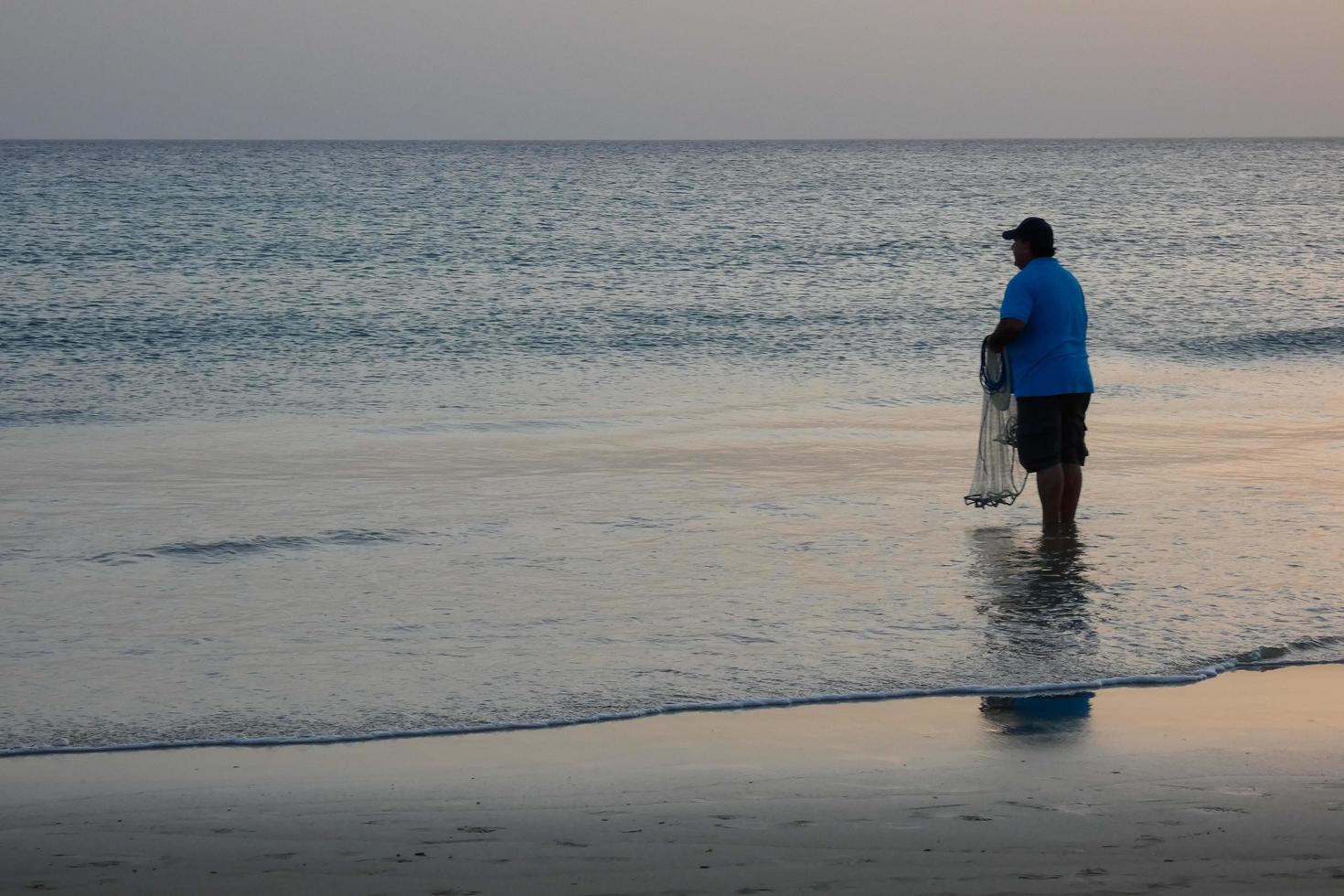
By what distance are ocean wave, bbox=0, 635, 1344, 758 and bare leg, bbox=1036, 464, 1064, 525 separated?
6.72 ft

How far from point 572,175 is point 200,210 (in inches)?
1321

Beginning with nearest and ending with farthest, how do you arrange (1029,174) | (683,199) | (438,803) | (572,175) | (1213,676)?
1. (438,803)
2. (1213,676)
3. (683,199)
4. (572,175)
5. (1029,174)

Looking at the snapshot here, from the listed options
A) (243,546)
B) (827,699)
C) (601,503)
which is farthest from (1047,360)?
(243,546)

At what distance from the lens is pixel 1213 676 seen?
5094 millimetres

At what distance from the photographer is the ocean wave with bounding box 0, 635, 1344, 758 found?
14.5 feet

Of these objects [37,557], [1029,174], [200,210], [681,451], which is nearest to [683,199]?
[200,210]

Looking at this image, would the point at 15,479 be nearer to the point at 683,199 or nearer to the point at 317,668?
the point at 317,668

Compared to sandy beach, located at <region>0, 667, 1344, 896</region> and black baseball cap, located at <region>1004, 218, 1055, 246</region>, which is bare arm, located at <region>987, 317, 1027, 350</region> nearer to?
black baseball cap, located at <region>1004, 218, 1055, 246</region>

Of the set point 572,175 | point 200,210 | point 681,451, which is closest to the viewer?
point 681,451

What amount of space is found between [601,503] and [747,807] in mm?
4538

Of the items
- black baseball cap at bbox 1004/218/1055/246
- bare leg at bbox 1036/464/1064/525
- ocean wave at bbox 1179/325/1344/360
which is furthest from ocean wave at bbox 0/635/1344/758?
ocean wave at bbox 1179/325/1344/360

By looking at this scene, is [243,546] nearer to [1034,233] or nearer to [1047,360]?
[1047,360]

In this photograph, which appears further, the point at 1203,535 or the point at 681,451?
the point at 681,451

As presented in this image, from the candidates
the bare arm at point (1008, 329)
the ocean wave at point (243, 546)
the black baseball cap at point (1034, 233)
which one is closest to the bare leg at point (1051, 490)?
the bare arm at point (1008, 329)
